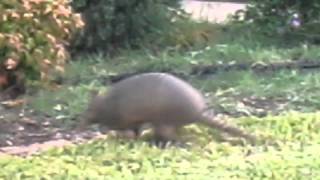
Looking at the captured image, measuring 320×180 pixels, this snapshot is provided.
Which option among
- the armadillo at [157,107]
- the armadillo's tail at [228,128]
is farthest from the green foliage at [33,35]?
the armadillo's tail at [228,128]

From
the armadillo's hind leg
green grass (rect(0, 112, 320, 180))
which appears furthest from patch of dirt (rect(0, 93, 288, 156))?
the armadillo's hind leg

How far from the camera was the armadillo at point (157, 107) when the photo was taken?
6.85 metres

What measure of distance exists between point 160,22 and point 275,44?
103 cm

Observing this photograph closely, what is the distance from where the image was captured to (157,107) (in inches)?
269

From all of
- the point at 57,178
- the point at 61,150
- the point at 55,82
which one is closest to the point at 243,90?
the point at 55,82

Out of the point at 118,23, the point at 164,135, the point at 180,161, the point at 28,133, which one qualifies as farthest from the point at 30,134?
the point at 118,23

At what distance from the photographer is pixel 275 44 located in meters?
10.5

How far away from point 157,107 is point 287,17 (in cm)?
435

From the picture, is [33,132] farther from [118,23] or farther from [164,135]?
[118,23]

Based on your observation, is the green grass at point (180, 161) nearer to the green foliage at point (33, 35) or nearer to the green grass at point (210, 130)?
the green grass at point (210, 130)

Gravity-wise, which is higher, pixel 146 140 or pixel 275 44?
pixel 275 44

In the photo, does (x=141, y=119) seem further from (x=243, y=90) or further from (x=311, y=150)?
(x=243, y=90)

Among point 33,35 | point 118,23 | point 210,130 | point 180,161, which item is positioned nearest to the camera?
point 180,161

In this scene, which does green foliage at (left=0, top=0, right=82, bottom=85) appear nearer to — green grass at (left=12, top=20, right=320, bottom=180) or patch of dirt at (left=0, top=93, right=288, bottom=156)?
green grass at (left=12, top=20, right=320, bottom=180)
